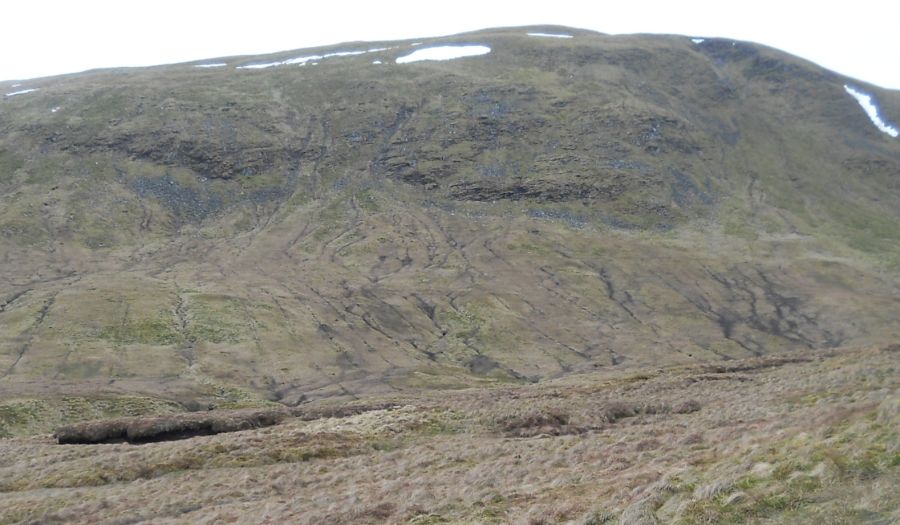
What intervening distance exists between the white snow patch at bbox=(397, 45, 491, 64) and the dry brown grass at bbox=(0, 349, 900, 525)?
117397mm

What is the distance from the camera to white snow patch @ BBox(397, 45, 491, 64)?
14506 centimetres

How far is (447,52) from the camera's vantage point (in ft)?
488

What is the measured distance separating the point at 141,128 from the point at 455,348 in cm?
7231

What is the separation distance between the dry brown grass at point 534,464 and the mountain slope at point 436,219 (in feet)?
79.0

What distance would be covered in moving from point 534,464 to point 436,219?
81.2m

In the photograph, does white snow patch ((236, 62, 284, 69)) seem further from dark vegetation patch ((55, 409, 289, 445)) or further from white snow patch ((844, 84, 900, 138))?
dark vegetation patch ((55, 409, 289, 445))

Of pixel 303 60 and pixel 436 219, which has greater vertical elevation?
Answer: pixel 303 60

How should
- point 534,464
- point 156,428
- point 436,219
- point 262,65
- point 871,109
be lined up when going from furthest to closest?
point 262,65
point 871,109
point 436,219
point 156,428
point 534,464

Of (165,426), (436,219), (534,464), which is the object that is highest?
(534,464)

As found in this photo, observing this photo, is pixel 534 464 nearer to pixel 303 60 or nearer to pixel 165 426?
pixel 165 426

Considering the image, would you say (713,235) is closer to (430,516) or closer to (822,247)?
(822,247)

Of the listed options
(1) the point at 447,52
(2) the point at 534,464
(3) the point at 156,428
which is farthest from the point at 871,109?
(3) the point at 156,428

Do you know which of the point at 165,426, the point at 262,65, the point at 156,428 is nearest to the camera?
the point at 156,428

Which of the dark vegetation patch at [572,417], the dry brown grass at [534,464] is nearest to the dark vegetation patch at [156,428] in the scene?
the dry brown grass at [534,464]
